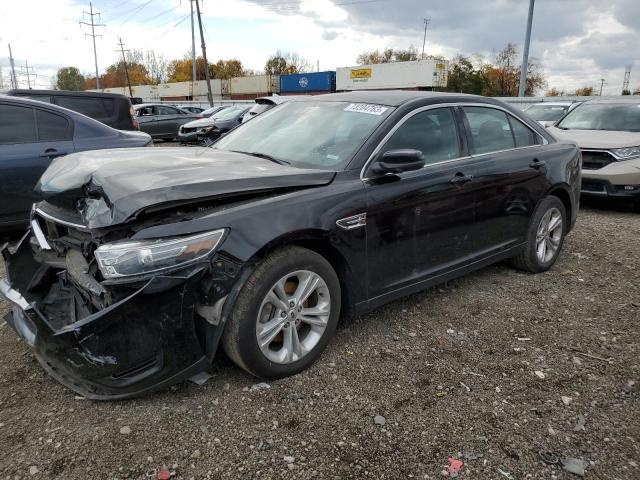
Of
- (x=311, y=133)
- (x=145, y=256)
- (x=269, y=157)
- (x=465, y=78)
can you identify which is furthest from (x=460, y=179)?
(x=465, y=78)

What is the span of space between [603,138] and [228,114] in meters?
12.7

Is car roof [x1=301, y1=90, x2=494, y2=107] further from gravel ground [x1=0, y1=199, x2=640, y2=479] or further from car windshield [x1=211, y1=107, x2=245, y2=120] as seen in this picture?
car windshield [x1=211, y1=107, x2=245, y2=120]

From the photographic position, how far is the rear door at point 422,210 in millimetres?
3186

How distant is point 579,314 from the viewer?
391cm

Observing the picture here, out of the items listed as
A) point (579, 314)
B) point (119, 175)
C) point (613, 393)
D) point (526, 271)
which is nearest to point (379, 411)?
point (613, 393)

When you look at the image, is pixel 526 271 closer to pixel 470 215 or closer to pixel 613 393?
pixel 470 215

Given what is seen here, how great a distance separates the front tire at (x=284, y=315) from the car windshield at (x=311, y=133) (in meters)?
0.75

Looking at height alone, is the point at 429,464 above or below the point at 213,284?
below

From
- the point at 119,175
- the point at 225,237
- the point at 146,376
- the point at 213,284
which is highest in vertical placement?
the point at 119,175

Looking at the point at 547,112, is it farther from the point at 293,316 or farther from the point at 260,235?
the point at 260,235

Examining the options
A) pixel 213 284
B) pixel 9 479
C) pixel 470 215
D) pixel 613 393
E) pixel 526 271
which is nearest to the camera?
pixel 9 479

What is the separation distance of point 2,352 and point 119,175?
1.48 m

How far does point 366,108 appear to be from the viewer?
3.56 m

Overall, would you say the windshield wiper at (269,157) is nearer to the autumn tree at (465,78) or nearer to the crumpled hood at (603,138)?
the crumpled hood at (603,138)
